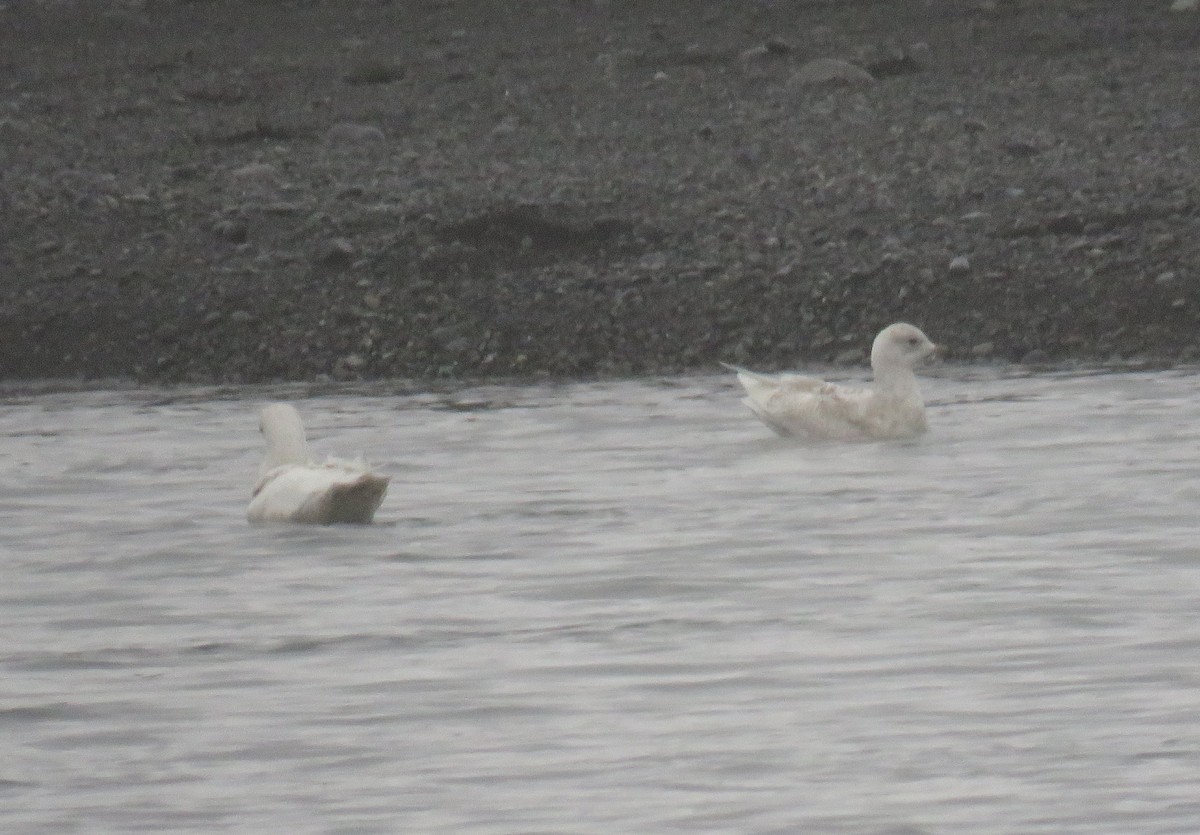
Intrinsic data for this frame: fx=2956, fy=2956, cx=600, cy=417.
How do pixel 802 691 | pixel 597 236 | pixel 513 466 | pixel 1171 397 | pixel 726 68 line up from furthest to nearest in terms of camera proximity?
pixel 726 68 < pixel 597 236 < pixel 1171 397 < pixel 513 466 < pixel 802 691

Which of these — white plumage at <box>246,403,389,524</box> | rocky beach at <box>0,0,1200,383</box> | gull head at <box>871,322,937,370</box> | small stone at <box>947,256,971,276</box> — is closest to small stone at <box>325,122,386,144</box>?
rocky beach at <box>0,0,1200,383</box>

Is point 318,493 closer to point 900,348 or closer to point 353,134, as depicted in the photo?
point 900,348

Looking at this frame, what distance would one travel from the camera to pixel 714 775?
608 cm

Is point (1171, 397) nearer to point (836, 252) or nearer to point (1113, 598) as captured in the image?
point (836, 252)

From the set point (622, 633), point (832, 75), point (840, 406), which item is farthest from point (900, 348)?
point (832, 75)

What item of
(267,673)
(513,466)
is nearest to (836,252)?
(513,466)

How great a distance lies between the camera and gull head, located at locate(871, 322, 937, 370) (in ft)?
41.5

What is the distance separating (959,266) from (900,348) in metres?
2.72

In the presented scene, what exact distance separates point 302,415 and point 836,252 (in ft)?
11.0

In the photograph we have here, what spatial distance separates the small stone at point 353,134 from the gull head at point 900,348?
21.5 feet

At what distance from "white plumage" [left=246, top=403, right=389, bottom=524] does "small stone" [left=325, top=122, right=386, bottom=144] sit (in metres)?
8.40

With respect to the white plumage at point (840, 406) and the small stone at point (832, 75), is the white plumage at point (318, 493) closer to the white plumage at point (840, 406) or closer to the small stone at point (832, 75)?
the white plumage at point (840, 406)

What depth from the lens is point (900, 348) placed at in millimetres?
12820

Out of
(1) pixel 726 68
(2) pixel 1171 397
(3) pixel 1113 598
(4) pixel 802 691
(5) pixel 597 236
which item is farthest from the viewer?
(1) pixel 726 68
